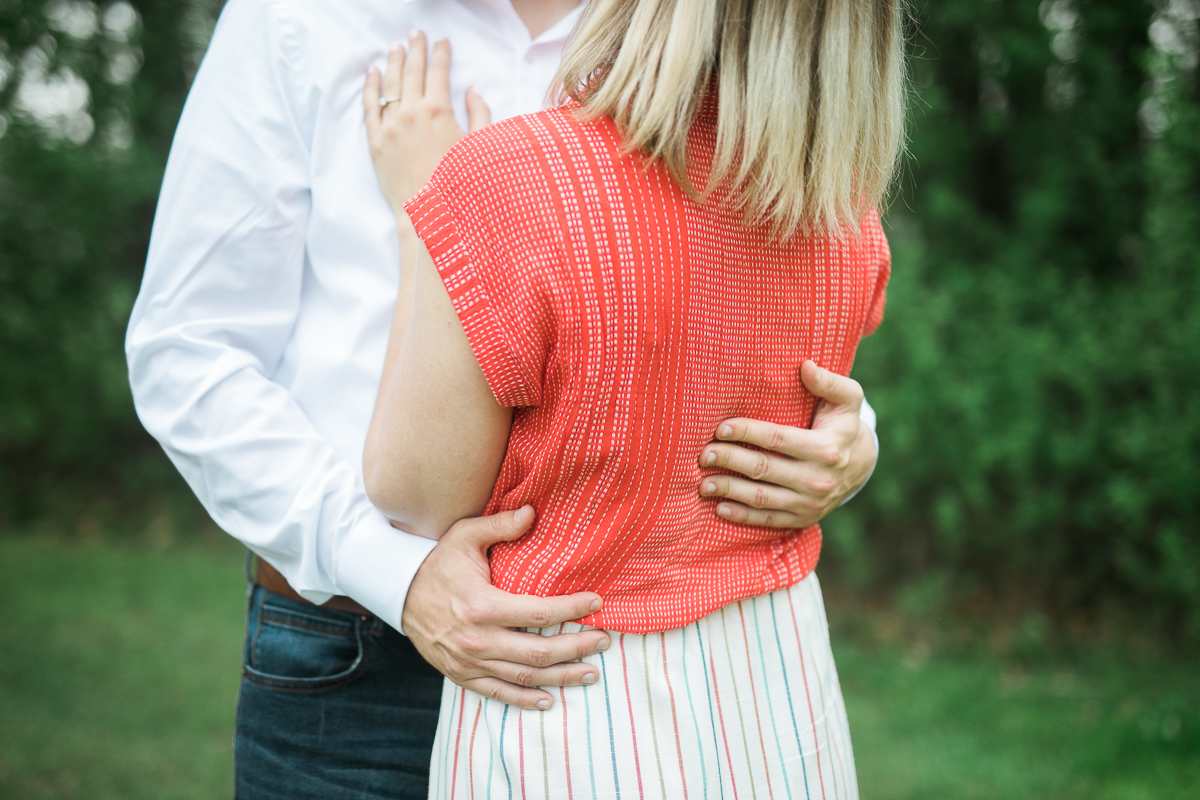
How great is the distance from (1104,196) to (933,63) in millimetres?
1231

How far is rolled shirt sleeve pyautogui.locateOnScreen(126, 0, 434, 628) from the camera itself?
54.2 inches

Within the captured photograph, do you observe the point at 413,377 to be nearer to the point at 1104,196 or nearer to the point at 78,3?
the point at 1104,196

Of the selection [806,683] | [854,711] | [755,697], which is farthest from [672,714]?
[854,711]

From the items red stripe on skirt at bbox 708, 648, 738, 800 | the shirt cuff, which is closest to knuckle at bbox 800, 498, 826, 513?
red stripe on skirt at bbox 708, 648, 738, 800

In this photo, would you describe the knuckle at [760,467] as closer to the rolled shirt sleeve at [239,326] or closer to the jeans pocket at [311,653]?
the rolled shirt sleeve at [239,326]

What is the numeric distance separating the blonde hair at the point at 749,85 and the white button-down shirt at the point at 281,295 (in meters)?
0.48

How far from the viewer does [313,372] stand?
1.48 meters

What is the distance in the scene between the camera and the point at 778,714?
1.29 meters

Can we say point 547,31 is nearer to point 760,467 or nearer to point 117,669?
point 760,467

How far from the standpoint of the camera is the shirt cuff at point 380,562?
1327 millimetres

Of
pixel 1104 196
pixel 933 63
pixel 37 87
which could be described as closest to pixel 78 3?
pixel 37 87

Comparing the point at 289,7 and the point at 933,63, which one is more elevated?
the point at 933,63

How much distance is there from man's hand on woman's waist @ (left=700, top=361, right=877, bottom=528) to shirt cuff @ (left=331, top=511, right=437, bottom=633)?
17.7 inches

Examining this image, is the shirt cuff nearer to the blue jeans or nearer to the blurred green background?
the blue jeans
